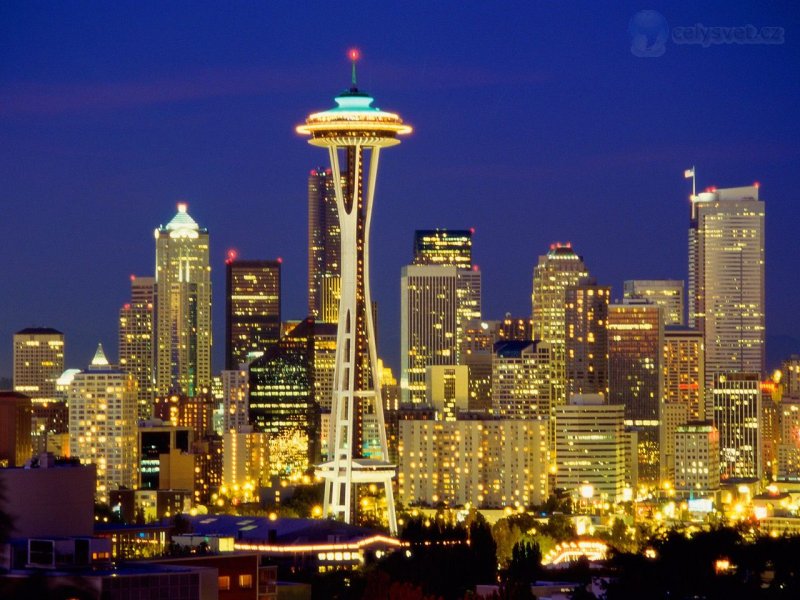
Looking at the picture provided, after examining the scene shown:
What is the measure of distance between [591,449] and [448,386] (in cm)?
2614

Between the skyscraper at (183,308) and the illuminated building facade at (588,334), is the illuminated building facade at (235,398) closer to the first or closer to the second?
the skyscraper at (183,308)

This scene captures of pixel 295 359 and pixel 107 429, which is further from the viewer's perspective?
pixel 295 359

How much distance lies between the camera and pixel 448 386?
153 m

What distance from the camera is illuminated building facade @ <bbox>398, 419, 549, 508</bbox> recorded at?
11981 centimetres

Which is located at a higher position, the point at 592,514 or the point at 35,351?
the point at 35,351

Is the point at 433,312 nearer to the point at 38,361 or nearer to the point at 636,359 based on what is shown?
the point at 636,359

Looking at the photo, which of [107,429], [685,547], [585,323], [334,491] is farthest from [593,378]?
[685,547]

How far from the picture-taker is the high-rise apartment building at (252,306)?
162 m

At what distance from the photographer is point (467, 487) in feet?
396

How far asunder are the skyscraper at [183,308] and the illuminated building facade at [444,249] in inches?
627

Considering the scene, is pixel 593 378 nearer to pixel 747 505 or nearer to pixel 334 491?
pixel 747 505

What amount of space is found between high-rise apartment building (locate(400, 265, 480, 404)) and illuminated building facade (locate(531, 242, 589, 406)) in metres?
6.86

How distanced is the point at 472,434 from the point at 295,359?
24279 mm

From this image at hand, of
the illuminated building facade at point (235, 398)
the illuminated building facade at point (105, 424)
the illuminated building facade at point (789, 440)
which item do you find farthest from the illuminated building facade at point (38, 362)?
the illuminated building facade at point (789, 440)
